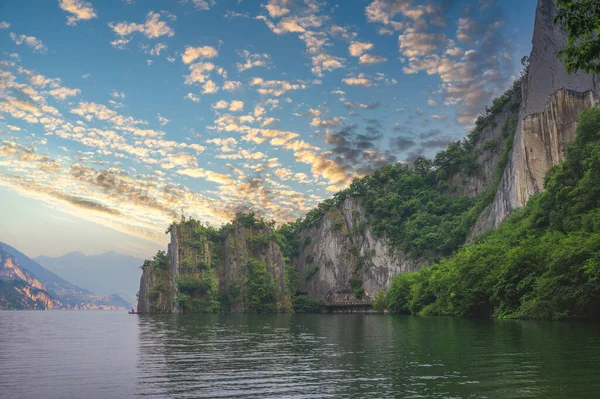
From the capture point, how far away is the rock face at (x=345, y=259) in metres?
133

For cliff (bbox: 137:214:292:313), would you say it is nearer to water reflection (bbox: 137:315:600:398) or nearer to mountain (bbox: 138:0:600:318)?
mountain (bbox: 138:0:600:318)

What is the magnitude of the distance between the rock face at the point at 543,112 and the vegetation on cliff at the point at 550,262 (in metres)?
12.9

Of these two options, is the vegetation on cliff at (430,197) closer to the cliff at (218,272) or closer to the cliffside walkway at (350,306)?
the cliffside walkway at (350,306)

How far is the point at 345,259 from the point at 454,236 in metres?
40.0

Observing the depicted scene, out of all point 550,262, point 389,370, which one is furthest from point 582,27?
point 550,262

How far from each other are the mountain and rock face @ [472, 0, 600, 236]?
A: 0.66 ft

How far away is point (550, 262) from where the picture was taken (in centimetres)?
3934

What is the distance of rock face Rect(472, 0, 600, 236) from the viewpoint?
76750 millimetres

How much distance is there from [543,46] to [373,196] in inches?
2699

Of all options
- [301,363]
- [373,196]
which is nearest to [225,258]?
[373,196]

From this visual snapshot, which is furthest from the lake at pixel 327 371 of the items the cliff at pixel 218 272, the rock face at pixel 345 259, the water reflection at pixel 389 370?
the cliff at pixel 218 272

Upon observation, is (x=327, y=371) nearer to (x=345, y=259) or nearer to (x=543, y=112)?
(x=543, y=112)

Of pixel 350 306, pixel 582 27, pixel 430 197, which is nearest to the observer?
A: pixel 582 27

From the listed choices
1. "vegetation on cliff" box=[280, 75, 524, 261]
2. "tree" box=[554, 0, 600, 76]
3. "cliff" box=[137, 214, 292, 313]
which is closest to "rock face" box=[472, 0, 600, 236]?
"vegetation on cliff" box=[280, 75, 524, 261]
